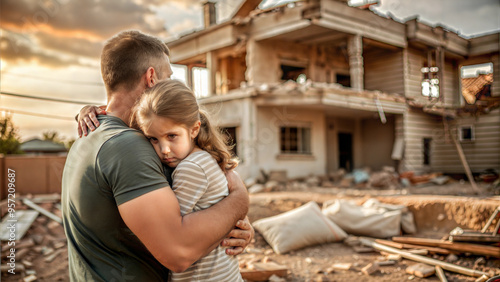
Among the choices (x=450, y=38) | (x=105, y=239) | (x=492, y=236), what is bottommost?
(x=492, y=236)

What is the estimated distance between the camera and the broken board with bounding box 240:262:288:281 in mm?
4746

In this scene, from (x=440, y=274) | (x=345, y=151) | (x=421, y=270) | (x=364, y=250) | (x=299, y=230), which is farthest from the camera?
(x=345, y=151)

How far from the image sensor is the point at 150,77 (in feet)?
6.20

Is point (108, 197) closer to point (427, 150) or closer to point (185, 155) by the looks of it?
point (185, 155)

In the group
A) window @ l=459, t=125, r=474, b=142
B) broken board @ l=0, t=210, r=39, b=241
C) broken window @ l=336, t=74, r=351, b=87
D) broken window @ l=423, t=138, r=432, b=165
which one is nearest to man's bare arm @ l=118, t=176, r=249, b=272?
broken board @ l=0, t=210, r=39, b=241

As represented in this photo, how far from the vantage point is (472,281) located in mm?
4875

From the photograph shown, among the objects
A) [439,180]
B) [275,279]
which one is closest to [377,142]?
[439,180]

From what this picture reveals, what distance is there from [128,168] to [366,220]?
6.49m

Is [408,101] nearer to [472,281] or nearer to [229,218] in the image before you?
[472,281]

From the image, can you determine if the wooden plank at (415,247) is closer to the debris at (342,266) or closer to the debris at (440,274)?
the debris at (440,274)

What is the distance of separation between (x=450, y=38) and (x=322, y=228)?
15.8 metres

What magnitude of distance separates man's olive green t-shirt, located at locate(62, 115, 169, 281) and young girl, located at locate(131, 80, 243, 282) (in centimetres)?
14

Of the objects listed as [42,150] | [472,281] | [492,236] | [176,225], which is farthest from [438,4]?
[42,150]

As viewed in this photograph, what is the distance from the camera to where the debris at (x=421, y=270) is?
16.6ft
